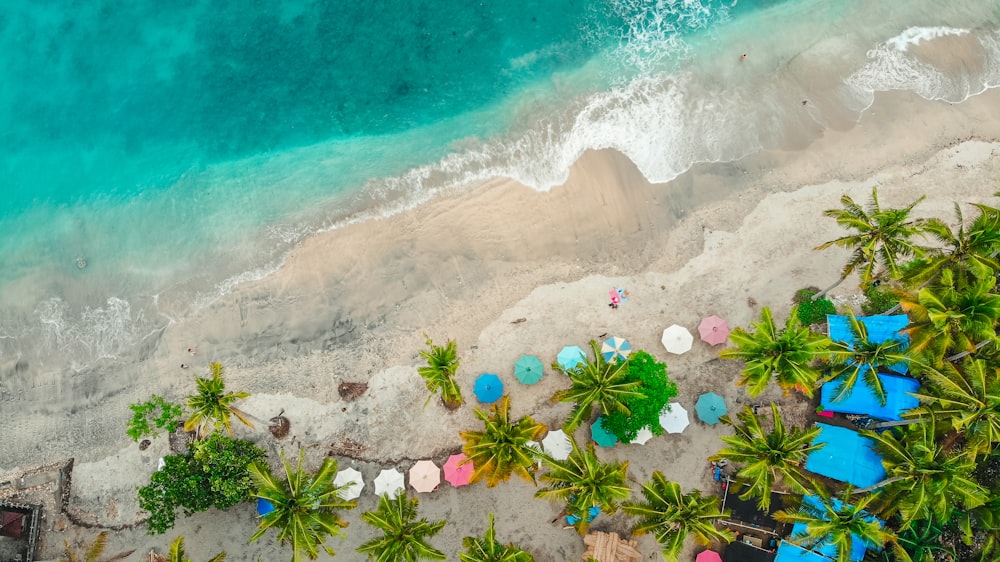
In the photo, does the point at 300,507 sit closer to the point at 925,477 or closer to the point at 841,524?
the point at 841,524

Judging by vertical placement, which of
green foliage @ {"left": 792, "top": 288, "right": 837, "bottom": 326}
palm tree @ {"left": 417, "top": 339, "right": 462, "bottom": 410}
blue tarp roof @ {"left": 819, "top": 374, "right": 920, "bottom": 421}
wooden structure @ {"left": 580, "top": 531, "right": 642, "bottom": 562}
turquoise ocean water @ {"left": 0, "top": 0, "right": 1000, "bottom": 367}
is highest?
turquoise ocean water @ {"left": 0, "top": 0, "right": 1000, "bottom": 367}

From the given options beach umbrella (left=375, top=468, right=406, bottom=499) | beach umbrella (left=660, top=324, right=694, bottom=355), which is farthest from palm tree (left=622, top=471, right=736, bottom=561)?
beach umbrella (left=375, top=468, right=406, bottom=499)

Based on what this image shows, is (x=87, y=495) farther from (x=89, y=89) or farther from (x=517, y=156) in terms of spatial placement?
(x=517, y=156)

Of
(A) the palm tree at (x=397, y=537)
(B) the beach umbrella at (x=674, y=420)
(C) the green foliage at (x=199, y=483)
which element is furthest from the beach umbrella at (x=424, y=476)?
(B) the beach umbrella at (x=674, y=420)

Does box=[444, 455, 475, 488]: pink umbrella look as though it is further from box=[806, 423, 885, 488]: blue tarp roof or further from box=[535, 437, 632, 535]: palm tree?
box=[806, 423, 885, 488]: blue tarp roof

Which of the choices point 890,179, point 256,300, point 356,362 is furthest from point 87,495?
point 890,179

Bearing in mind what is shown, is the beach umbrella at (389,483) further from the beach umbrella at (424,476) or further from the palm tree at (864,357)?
the palm tree at (864,357)
